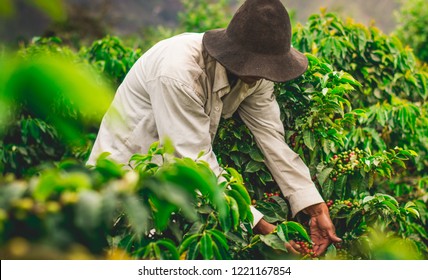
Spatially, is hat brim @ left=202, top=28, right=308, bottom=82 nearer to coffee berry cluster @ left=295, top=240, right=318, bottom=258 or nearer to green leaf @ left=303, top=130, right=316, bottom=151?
green leaf @ left=303, top=130, right=316, bottom=151

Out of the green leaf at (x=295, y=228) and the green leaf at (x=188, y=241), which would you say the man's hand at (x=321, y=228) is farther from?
the green leaf at (x=188, y=241)

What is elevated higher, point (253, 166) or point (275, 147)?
point (275, 147)

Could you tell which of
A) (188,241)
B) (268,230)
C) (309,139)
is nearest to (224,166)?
(309,139)

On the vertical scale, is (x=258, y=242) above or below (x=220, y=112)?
below

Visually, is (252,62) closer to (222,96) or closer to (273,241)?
(222,96)

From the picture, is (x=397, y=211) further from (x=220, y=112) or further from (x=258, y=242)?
(x=220, y=112)

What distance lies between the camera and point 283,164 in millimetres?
2221

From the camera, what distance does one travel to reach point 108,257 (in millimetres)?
1285

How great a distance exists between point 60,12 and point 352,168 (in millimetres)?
1839

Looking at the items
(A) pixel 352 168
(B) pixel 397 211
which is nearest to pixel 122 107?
(A) pixel 352 168

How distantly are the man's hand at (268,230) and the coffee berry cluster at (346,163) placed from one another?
45cm

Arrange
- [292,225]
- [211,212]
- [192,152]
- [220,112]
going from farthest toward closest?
1. [220,112]
2. [192,152]
3. [292,225]
4. [211,212]

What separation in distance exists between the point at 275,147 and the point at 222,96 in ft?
1.01

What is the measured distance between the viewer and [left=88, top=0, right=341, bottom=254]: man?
1936mm
